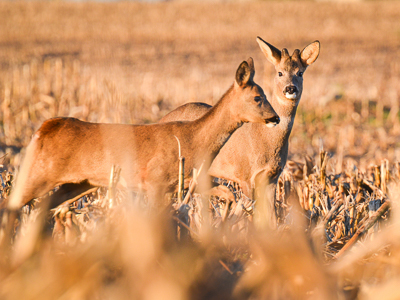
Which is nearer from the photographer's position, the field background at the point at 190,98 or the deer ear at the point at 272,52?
the field background at the point at 190,98

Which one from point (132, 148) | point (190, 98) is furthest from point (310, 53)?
point (190, 98)

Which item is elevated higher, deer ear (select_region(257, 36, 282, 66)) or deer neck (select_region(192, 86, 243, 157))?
deer ear (select_region(257, 36, 282, 66))

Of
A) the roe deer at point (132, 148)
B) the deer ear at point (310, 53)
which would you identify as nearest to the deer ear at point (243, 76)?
the roe deer at point (132, 148)

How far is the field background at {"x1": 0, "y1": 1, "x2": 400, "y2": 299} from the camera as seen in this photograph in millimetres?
1777

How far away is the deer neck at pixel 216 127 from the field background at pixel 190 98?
0.86m

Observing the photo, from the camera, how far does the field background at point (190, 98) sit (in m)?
1.78

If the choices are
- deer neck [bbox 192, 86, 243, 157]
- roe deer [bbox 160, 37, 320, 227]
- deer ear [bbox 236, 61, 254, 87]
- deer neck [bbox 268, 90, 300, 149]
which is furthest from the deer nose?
deer neck [bbox 192, 86, 243, 157]

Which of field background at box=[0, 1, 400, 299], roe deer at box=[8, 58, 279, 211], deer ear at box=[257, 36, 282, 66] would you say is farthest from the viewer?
deer ear at box=[257, 36, 282, 66]

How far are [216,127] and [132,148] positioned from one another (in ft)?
3.09

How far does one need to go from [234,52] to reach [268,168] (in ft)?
82.0

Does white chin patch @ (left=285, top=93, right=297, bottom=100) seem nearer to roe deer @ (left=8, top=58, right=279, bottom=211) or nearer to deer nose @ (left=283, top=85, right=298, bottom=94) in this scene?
deer nose @ (left=283, top=85, right=298, bottom=94)

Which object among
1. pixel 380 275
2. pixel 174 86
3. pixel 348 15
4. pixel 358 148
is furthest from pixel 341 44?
pixel 380 275

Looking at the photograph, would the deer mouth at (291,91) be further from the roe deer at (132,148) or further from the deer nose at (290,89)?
the roe deer at (132,148)

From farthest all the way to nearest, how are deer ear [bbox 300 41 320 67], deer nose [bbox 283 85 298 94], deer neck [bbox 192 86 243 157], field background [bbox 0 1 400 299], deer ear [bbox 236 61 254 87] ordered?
deer ear [bbox 300 41 320 67] → deer nose [bbox 283 85 298 94] → deer ear [bbox 236 61 254 87] → deer neck [bbox 192 86 243 157] → field background [bbox 0 1 400 299]
